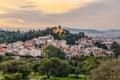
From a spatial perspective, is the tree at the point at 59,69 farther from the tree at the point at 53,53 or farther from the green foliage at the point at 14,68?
the tree at the point at 53,53

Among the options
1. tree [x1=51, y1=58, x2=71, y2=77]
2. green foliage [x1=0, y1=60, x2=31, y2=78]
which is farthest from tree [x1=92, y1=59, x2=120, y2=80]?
tree [x1=51, y1=58, x2=71, y2=77]

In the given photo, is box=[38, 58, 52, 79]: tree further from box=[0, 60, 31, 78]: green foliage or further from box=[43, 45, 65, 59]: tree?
box=[43, 45, 65, 59]: tree

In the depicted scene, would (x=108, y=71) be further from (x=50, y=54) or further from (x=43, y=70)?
(x=50, y=54)

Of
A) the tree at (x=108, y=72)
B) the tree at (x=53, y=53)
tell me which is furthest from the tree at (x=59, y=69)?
the tree at (x=53, y=53)

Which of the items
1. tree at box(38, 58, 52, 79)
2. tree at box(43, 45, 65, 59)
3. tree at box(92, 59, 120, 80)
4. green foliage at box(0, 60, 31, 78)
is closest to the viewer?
tree at box(92, 59, 120, 80)

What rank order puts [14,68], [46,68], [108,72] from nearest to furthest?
[108,72]
[14,68]
[46,68]

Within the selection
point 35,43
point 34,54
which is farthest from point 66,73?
point 35,43

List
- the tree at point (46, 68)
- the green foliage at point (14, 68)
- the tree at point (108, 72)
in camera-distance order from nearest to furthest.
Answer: the tree at point (108, 72) < the green foliage at point (14, 68) < the tree at point (46, 68)

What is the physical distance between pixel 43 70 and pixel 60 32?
8396 centimetres

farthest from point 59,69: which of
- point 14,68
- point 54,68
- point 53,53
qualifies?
point 53,53

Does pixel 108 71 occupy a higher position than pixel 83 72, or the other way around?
Answer: pixel 108 71

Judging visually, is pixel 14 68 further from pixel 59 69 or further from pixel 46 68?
pixel 59 69

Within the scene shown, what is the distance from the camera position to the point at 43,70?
49.4 meters

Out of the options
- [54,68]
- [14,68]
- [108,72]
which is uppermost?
[108,72]
